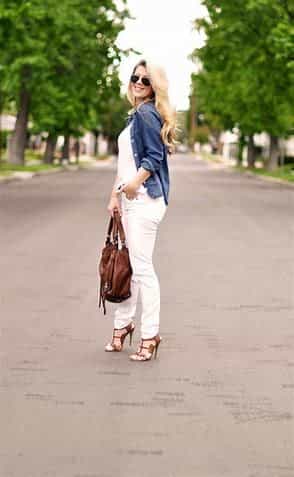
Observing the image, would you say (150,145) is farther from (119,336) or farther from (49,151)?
(49,151)

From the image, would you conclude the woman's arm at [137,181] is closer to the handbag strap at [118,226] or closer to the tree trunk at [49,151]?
the handbag strap at [118,226]

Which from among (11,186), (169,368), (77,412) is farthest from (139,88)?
(11,186)

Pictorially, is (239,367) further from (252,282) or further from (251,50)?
(251,50)

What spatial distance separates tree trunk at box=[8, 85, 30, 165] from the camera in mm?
45719

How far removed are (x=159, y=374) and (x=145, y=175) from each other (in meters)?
1.25

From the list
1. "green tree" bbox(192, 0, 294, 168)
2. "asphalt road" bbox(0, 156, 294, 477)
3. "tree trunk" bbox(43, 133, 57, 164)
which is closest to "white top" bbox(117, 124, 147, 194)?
"asphalt road" bbox(0, 156, 294, 477)

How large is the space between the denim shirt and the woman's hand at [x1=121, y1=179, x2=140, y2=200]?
9 centimetres

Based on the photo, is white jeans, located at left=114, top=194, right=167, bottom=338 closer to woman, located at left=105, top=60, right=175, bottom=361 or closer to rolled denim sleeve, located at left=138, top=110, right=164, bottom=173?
woman, located at left=105, top=60, right=175, bottom=361

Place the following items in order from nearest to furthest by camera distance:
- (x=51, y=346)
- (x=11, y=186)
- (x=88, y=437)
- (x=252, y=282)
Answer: (x=88, y=437), (x=51, y=346), (x=252, y=282), (x=11, y=186)

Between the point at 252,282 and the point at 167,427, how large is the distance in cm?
615

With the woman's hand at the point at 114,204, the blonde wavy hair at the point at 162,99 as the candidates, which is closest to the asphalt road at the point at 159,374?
the woman's hand at the point at 114,204

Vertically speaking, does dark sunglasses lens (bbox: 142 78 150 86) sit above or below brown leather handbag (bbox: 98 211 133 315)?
above

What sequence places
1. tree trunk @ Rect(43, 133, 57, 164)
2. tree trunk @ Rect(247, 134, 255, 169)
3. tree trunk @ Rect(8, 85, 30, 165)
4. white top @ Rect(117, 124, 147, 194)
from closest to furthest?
white top @ Rect(117, 124, 147, 194), tree trunk @ Rect(8, 85, 30, 165), tree trunk @ Rect(43, 133, 57, 164), tree trunk @ Rect(247, 134, 255, 169)

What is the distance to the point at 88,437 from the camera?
4.98m
